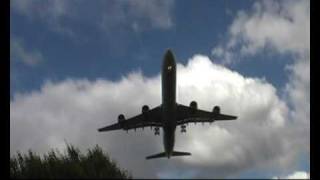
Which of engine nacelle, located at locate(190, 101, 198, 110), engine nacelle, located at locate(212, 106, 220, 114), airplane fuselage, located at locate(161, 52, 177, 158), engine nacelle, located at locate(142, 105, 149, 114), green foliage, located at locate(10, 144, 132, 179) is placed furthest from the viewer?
engine nacelle, located at locate(212, 106, 220, 114)

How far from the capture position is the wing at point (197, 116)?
2099 inches

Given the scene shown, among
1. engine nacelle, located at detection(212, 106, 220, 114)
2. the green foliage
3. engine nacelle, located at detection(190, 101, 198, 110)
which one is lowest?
the green foliage

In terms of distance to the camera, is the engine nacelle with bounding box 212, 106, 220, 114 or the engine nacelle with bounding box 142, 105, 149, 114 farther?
the engine nacelle with bounding box 212, 106, 220, 114

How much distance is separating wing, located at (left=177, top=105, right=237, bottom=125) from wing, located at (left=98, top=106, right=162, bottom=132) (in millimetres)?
2391

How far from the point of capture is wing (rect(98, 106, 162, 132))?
53.5 metres

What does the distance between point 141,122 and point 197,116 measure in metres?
6.17

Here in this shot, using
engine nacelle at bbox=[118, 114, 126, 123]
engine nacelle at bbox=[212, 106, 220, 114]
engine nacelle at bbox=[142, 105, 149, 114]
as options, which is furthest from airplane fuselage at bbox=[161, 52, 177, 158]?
engine nacelle at bbox=[118, 114, 126, 123]

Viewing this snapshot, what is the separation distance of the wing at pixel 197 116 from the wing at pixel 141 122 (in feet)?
7.84

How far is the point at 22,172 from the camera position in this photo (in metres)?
32.4

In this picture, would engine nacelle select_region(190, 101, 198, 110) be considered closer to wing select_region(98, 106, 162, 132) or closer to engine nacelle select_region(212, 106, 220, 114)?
engine nacelle select_region(212, 106, 220, 114)

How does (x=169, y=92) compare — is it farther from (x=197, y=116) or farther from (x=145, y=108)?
(x=197, y=116)
